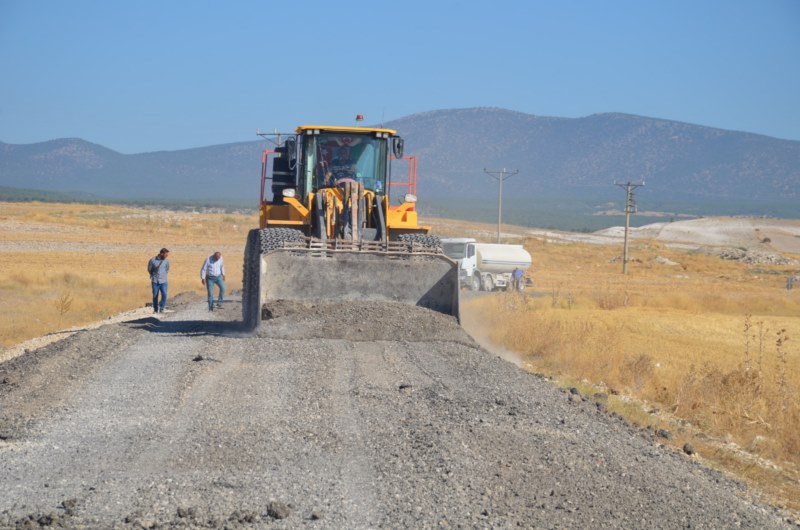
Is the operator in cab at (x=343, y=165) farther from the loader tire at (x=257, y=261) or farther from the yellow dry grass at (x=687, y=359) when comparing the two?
the yellow dry grass at (x=687, y=359)

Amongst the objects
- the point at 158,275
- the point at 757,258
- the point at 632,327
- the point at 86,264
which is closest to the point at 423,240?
the point at 158,275

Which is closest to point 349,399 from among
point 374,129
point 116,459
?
point 116,459

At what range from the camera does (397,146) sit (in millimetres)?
19625

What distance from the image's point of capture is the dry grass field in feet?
43.4

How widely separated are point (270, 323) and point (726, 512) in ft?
31.5

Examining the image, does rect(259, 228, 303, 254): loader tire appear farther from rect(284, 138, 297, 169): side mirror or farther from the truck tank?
the truck tank

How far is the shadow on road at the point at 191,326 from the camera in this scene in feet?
60.6

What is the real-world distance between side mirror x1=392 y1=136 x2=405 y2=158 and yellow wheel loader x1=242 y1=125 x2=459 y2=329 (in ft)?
0.07

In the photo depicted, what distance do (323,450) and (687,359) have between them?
12743 mm

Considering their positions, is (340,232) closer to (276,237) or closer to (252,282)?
(276,237)

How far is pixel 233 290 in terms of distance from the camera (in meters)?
33.9

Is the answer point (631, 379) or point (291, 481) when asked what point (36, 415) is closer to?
point (291, 481)

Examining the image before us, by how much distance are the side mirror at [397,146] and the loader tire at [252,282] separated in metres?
2.79

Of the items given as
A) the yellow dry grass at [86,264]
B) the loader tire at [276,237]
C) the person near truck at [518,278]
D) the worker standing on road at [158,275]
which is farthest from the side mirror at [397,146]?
the person near truck at [518,278]
